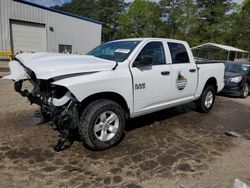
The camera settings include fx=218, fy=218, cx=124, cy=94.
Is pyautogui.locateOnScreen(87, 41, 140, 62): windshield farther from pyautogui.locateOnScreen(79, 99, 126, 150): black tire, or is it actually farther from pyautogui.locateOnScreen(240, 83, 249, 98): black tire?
pyautogui.locateOnScreen(240, 83, 249, 98): black tire

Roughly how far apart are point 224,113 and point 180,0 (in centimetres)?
4161

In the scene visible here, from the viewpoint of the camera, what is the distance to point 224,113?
667 centimetres

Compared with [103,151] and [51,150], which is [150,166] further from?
[51,150]

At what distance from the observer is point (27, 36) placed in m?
18.5

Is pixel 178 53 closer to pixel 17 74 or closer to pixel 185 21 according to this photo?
pixel 17 74

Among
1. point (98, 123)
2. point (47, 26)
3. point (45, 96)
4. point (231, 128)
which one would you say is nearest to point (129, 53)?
point (98, 123)

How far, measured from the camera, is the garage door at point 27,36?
58.5 ft

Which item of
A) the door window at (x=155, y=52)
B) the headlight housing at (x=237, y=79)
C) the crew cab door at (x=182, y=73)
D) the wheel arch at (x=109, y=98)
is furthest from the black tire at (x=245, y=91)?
the wheel arch at (x=109, y=98)

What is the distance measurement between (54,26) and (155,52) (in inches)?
700

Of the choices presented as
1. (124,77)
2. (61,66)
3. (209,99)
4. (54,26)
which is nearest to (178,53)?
(124,77)

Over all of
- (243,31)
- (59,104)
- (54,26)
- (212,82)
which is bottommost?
(59,104)

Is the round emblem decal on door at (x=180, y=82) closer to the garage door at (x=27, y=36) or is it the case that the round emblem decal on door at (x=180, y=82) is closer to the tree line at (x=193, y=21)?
the garage door at (x=27, y=36)

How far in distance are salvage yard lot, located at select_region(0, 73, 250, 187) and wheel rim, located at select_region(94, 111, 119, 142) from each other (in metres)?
0.27

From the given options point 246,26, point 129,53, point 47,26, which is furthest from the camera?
point 246,26
